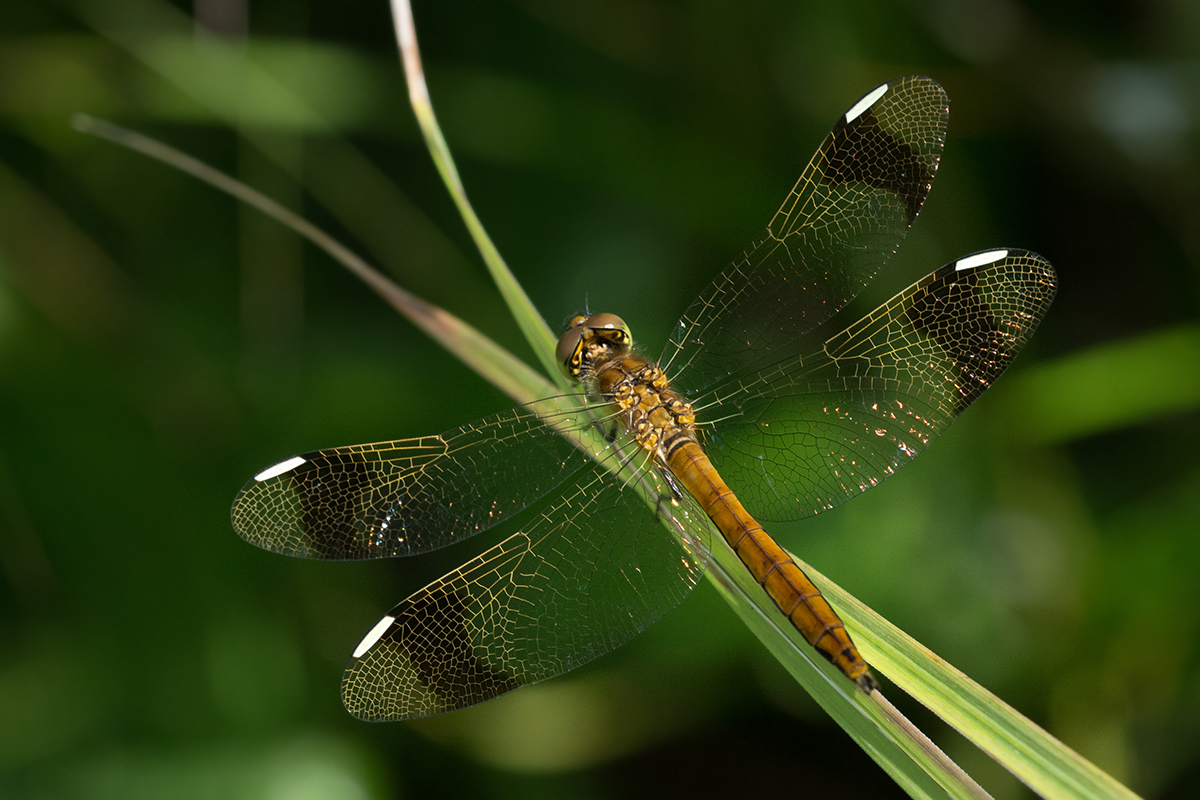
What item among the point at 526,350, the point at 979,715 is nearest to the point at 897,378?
the point at 979,715

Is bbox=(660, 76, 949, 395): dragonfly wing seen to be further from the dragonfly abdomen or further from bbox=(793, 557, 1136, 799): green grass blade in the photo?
bbox=(793, 557, 1136, 799): green grass blade

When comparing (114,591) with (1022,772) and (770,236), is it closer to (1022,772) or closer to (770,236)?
(770,236)

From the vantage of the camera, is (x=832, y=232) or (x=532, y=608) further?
(x=832, y=232)

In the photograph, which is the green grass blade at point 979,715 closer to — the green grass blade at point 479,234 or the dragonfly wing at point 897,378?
the dragonfly wing at point 897,378

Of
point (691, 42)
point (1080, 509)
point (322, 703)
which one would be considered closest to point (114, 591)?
point (322, 703)

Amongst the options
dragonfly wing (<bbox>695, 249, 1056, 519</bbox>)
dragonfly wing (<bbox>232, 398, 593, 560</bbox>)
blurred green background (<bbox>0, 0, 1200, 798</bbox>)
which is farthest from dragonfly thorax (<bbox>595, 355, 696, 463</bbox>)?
blurred green background (<bbox>0, 0, 1200, 798</bbox>)

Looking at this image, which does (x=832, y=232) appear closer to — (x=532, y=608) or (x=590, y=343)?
(x=590, y=343)
